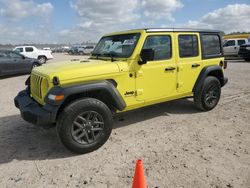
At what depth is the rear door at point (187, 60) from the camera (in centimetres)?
547

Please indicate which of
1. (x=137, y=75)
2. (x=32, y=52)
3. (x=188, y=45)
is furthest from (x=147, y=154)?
(x=32, y=52)

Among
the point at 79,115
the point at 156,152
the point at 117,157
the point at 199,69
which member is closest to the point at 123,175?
the point at 117,157

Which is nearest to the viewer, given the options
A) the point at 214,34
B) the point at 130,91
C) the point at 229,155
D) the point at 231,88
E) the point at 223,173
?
the point at 223,173

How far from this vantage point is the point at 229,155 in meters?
3.99

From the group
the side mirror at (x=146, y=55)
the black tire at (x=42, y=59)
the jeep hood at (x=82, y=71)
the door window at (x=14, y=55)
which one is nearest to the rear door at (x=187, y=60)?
the side mirror at (x=146, y=55)

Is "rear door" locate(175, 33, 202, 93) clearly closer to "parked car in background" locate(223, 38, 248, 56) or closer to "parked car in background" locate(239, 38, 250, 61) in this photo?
"parked car in background" locate(239, 38, 250, 61)

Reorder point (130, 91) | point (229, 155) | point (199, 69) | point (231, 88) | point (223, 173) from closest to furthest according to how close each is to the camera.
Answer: point (223, 173), point (229, 155), point (130, 91), point (199, 69), point (231, 88)

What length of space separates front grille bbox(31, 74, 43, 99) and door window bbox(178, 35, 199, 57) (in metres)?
2.89

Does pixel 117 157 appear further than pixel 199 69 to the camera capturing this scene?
No

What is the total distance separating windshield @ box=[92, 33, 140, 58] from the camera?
484cm

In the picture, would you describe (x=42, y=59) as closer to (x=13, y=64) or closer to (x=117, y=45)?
(x=13, y=64)

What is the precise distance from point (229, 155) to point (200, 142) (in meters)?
0.59

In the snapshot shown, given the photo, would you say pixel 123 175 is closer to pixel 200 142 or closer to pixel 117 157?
pixel 117 157

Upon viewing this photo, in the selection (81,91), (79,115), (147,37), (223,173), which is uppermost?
(147,37)
